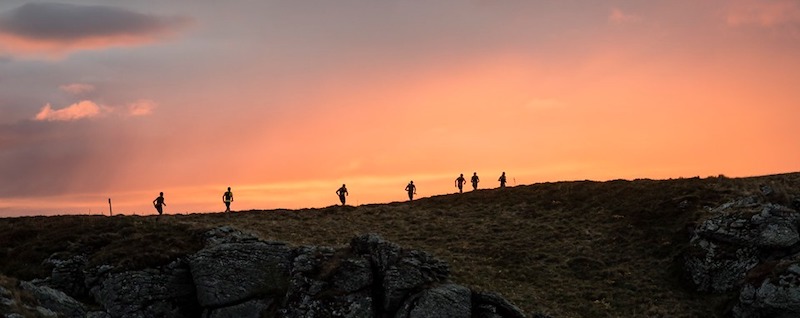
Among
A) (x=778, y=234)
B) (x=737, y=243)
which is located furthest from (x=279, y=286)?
(x=778, y=234)

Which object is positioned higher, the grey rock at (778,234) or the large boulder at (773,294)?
the grey rock at (778,234)

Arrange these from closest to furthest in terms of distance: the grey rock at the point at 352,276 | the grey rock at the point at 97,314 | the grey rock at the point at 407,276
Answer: the grey rock at the point at 407,276 → the grey rock at the point at 97,314 → the grey rock at the point at 352,276

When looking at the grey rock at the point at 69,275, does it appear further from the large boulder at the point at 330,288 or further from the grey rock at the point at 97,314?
the large boulder at the point at 330,288

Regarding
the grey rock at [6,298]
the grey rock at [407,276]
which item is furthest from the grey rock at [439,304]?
the grey rock at [6,298]

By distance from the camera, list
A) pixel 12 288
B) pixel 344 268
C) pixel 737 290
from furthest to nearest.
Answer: pixel 737 290 → pixel 344 268 → pixel 12 288

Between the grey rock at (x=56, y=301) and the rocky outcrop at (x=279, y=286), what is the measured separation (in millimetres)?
78

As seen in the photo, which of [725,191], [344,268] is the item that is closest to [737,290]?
[725,191]

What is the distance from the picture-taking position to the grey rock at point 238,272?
136 feet

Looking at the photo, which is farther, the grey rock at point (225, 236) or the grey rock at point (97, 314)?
the grey rock at point (225, 236)

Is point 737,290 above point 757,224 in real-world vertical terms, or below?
below

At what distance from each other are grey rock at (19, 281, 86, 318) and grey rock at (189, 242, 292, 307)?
6.77 m

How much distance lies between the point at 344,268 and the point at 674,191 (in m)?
33.9

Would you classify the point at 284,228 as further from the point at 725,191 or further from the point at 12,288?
the point at 725,191

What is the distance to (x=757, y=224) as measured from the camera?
45.8 metres
